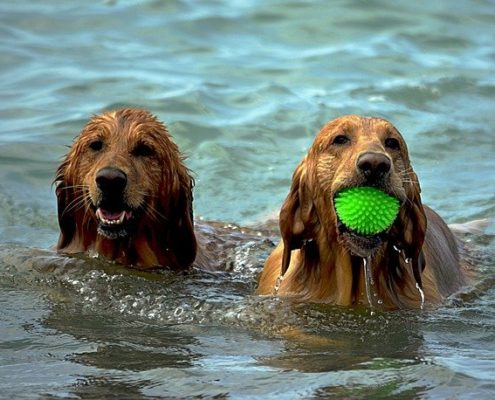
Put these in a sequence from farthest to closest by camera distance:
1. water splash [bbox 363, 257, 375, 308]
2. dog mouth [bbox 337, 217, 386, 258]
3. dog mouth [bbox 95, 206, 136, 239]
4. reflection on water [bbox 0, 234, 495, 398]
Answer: dog mouth [bbox 95, 206, 136, 239], water splash [bbox 363, 257, 375, 308], dog mouth [bbox 337, 217, 386, 258], reflection on water [bbox 0, 234, 495, 398]

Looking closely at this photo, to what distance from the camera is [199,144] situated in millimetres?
13102

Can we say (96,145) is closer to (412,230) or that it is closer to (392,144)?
(392,144)

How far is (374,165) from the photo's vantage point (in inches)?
294

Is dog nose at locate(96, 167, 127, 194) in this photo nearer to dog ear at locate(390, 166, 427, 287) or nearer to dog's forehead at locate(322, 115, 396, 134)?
dog's forehead at locate(322, 115, 396, 134)

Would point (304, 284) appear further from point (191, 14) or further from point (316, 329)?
point (191, 14)

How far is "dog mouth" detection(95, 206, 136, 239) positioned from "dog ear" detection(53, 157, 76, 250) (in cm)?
46

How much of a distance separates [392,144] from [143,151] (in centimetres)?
179

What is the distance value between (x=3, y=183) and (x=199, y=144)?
7.33 ft

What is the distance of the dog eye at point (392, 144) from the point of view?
311 inches

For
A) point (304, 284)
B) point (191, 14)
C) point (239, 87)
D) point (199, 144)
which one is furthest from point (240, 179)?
point (191, 14)

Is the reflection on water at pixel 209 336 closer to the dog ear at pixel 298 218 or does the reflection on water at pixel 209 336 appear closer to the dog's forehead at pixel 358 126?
the dog ear at pixel 298 218

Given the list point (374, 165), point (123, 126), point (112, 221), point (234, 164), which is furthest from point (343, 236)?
point (234, 164)

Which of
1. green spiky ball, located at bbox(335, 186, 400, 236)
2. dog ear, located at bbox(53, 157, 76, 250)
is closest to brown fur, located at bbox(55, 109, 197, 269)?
dog ear, located at bbox(53, 157, 76, 250)

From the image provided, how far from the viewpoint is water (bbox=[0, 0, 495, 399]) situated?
6.83 meters
